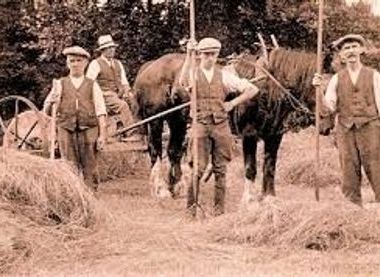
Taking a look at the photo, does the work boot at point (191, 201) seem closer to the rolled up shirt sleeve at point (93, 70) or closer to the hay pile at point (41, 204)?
the hay pile at point (41, 204)

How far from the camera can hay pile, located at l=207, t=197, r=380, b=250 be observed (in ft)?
30.2

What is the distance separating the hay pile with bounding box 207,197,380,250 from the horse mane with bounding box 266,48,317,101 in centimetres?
365

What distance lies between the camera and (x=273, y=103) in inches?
525

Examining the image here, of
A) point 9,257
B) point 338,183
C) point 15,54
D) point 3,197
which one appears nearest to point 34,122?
point 338,183

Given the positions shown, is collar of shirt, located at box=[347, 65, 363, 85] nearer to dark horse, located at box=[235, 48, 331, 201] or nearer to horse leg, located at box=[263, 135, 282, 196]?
dark horse, located at box=[235, 48, 331, 201]

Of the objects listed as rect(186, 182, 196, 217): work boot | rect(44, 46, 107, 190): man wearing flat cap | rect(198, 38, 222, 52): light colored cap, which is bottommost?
rect(186, 182, 196, 217): work boot

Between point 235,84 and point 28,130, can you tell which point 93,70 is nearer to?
point 28,130

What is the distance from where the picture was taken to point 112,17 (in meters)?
24.4

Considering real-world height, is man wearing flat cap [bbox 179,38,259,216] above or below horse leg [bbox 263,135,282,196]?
above

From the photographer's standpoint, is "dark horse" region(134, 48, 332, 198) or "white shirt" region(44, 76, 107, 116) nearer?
"white shirt" region(44, 76, 107, 116)

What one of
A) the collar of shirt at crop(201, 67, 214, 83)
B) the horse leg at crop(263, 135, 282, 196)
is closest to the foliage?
the horse leg at crop(263, 135, 282, 196)

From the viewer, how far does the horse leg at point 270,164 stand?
13508 millimetres

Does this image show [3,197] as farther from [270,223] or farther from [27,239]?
[270,223]

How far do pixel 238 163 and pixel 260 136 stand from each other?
491 centimetres
